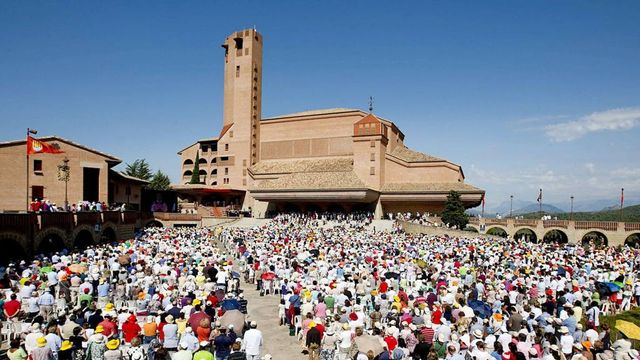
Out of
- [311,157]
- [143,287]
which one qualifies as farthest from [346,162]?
[143,287]

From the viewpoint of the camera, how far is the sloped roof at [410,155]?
5282 centimetres

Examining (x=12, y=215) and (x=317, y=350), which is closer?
(x=317, y=350)

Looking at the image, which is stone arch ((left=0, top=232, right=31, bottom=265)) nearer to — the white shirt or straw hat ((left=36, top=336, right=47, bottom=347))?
straw hat ((left=36, top=336, right=47, bottom=347))

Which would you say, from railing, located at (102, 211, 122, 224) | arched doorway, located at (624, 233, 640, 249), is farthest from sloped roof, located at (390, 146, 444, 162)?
railing, located at (102, 211, 122, 224)

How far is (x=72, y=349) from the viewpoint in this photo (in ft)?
27.9

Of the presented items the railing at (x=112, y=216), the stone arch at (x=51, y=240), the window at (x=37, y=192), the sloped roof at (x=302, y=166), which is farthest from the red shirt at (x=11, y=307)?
the sloped roof at (x=302, y=166)

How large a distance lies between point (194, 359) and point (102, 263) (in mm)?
12198

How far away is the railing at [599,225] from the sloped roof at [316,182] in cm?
2572

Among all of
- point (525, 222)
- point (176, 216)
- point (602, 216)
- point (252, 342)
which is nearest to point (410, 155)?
point (525, 222)

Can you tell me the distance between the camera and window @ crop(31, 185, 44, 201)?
35.4 metres

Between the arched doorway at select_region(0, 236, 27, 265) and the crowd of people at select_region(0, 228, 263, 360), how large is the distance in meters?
7.83

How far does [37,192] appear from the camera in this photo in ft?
117

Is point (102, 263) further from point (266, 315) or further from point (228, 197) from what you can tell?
point (228, 197)

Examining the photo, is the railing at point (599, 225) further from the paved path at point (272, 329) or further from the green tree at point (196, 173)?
the green tree at point (196, 173)
